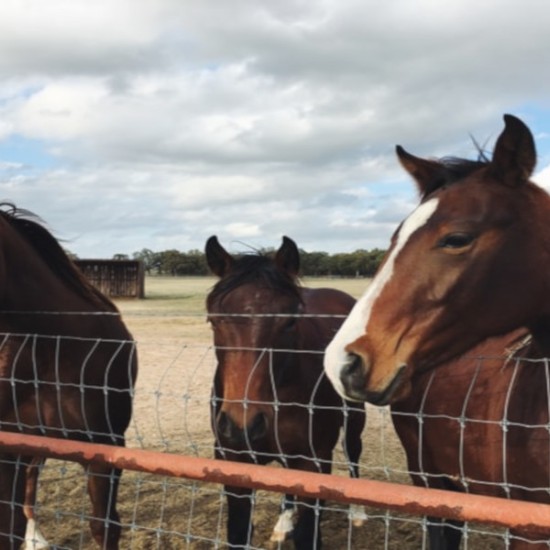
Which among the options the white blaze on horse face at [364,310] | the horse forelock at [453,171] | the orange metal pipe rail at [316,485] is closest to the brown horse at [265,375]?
the orange metal pipe rail at [316,485]

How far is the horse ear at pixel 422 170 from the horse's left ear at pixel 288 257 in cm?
141

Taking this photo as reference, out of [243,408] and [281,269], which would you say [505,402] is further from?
[281,269]

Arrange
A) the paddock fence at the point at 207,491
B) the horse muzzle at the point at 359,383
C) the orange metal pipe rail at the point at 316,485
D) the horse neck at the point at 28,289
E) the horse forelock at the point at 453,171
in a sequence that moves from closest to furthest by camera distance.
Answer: the orange metal pipe rail at the point at 316,485, the paddock fence at the point at 207,491, the horse muzzle at the point at 359,383, the horse forelock at the point at 453,171, the horse neck at the point at 28,289

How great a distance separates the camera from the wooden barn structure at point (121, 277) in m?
33.4

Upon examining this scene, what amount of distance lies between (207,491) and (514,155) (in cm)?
355

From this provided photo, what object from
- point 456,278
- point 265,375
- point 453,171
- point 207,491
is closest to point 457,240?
point 456,278

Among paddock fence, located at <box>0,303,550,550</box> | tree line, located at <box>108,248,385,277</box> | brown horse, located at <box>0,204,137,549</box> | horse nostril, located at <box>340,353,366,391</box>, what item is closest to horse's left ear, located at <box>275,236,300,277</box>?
paddock fence, located at <box>0,303,550,550</box>

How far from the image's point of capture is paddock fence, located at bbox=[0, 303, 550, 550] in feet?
6.21

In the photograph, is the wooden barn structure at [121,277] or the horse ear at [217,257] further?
the wooden barn structure at [121,277]

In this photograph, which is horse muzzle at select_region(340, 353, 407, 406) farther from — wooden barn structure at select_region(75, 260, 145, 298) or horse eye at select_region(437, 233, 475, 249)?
wooden barn structure at select_region(75, 260, 145, 298)

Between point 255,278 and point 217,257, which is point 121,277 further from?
point 255,278

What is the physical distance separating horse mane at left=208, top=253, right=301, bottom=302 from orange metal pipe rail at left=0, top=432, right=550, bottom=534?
4.81 feet

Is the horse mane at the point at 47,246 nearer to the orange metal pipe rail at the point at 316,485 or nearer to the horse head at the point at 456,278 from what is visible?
the orange metal pipe rail at the point at 316,485

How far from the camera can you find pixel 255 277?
3760mm
